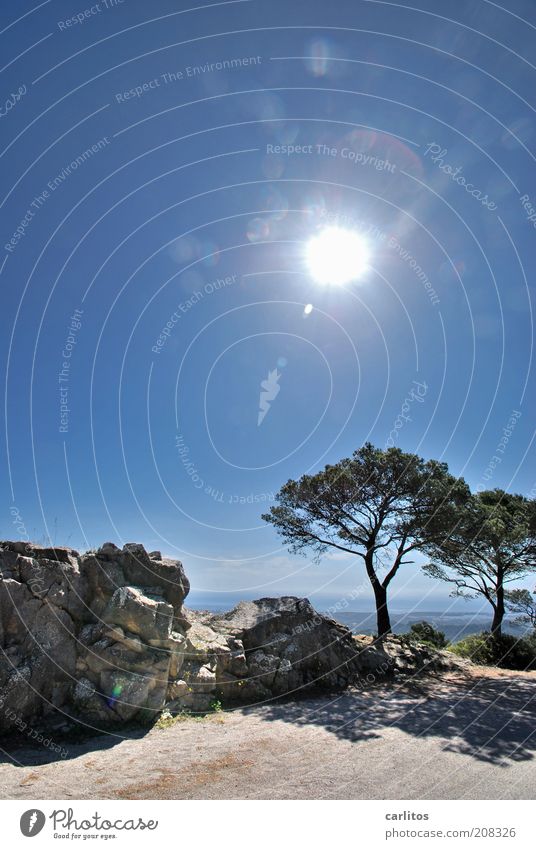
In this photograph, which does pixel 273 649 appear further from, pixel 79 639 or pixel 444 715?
pixel 79 639

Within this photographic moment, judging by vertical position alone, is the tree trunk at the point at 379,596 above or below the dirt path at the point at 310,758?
above

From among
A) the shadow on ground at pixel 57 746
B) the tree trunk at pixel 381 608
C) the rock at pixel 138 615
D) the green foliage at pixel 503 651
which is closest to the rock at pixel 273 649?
the rock at pixel 138 615

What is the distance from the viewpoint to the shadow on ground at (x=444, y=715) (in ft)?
37.1

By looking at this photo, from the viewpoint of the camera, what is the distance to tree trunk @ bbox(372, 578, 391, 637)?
79.4 feet

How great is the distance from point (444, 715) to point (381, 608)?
11.2 meters

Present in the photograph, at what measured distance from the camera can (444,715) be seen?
1375 cm

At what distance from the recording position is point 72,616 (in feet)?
47.1

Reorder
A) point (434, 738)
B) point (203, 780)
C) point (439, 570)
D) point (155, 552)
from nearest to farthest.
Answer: point (203, 780) → point (434, 738) → point (155, 552) → point (439, 570)

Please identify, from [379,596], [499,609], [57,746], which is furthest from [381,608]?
[57,746]

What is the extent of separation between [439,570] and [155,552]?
21.6m

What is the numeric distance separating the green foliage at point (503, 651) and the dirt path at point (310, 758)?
11.2 meters

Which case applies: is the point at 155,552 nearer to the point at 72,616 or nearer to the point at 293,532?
the point at 72,616

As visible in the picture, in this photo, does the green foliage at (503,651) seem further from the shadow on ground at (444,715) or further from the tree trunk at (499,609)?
the shadow on ground at (444,715)
